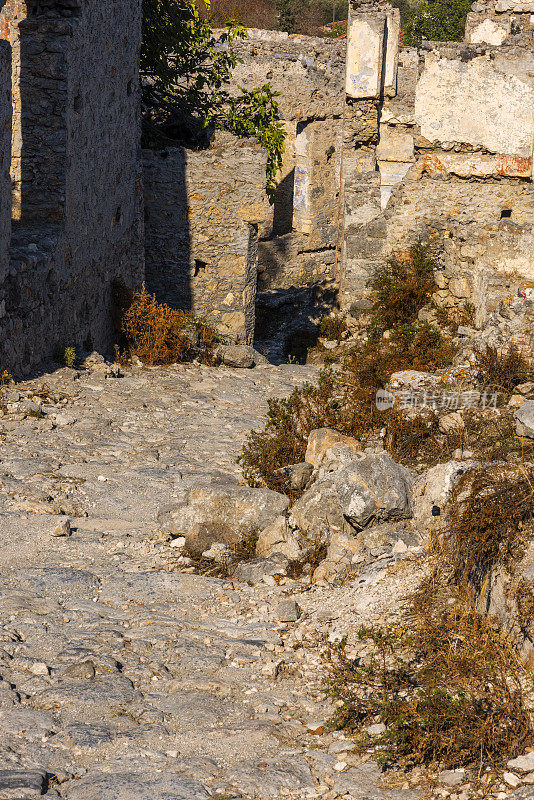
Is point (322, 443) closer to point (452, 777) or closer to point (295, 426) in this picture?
point (295, 426)

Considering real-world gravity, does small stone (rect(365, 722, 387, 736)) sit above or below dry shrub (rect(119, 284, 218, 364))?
below

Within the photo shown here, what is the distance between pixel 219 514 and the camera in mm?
5031

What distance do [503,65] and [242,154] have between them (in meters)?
3.68

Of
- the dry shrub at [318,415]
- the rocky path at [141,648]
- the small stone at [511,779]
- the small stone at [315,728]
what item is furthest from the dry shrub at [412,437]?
the small stone at [511,779]

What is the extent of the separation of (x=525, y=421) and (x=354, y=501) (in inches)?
58.0

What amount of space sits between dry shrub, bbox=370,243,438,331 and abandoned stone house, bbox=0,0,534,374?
7.3 inches

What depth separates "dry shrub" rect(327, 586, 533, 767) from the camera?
3037 millimetres

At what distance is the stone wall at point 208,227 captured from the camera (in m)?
10.4

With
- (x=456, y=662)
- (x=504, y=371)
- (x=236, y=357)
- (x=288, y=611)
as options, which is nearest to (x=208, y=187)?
(x=236, y=357)

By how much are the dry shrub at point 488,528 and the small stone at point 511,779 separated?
106cm

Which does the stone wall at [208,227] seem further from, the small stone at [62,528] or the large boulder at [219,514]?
the small stone at [62,528]

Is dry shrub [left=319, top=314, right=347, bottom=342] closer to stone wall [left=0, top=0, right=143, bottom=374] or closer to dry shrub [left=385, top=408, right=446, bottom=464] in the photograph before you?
stone wall [left=0, top=0, right=143, bottom=374]

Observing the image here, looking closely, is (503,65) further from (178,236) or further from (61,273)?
(61,273)

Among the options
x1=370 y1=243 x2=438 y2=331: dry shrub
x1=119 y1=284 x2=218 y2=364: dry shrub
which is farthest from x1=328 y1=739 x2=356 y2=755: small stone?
x1=370 y1=243 x2=438 y2=331: dry shrub
